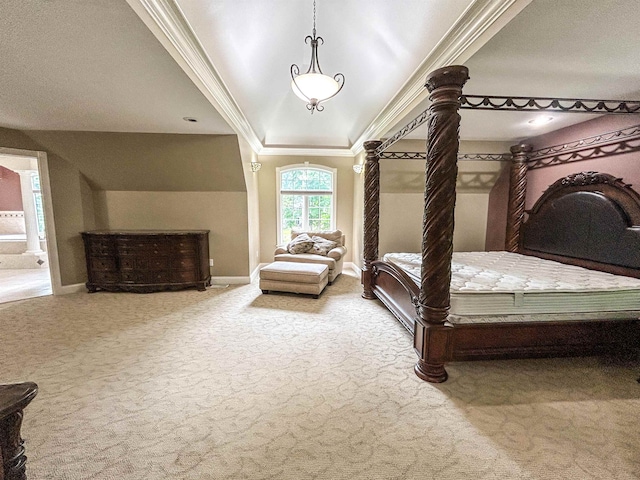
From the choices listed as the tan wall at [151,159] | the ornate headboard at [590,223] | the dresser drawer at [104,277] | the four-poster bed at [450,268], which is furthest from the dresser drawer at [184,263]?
the ornate headboard at [590,223]

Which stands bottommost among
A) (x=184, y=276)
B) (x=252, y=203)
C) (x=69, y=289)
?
(x=69, y=289)

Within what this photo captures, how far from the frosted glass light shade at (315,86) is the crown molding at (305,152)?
10.7ft

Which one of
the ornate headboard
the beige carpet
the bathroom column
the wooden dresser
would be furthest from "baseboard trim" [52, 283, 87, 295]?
the ornate headboard

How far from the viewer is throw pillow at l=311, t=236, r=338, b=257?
504 centimetres

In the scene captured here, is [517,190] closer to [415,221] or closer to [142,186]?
[415,221]

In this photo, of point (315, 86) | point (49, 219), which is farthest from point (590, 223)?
point (49, 219)

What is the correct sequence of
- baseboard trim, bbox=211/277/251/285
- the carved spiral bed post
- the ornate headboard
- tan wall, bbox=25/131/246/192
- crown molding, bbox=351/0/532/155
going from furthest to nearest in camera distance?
baseboard trim, bbox=211/277/251/285, tan wall, bbox=25/131/246/192, the ornate headboard, the carved spiral bed post, crown molding, bbox=351/0/532/155

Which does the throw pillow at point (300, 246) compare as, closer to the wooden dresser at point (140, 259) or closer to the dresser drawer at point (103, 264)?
the wooden dresser at point (140, 259)

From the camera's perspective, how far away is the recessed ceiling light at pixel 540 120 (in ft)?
11.4

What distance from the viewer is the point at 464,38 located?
195 centimetres

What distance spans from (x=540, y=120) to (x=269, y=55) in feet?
11.8

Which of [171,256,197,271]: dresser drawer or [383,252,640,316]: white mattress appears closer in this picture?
[383,252,640,316]: white mattress

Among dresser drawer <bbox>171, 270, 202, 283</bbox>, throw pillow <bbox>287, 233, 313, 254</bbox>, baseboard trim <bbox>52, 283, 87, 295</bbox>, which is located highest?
throw pillow <bbox>287, 233, 313, 254</bbox>

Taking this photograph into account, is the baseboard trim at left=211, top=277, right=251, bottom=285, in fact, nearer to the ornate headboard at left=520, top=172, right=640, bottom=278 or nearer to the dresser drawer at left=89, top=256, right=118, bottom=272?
the dresser drawer at left=89, top=256, right=118, bottom=272
